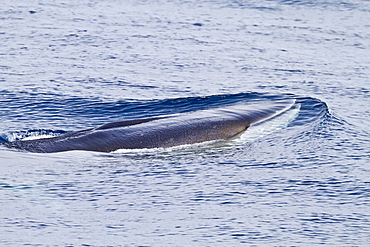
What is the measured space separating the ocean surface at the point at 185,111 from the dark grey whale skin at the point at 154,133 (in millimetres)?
122

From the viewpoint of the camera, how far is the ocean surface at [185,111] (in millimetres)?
6840

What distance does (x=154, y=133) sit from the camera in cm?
881

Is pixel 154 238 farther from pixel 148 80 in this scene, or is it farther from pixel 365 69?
pixel 365 69

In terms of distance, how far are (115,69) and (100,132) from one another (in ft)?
15.5

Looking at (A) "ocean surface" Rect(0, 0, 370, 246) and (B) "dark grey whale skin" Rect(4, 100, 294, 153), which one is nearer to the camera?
(A) "ocean surface" Rect(0, 0, 370, 246)

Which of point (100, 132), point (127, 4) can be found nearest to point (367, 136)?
point (100, 132)

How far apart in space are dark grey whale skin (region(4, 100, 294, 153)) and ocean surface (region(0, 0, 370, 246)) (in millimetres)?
122

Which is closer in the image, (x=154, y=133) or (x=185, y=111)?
(x=154, y=133)

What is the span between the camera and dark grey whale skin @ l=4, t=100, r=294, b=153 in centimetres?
848

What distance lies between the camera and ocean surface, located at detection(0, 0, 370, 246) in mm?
6840

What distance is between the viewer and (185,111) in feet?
35.6

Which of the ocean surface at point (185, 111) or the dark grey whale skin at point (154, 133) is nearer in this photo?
the ocean surface at point (185, 111)

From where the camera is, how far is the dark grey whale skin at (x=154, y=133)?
8.48m

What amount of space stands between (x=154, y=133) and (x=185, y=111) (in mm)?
2088
